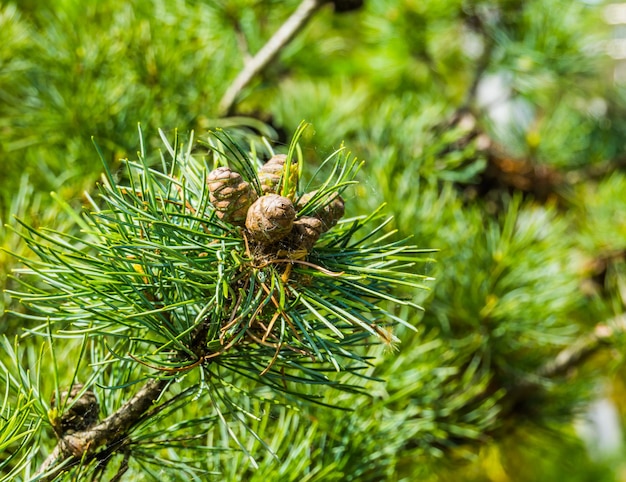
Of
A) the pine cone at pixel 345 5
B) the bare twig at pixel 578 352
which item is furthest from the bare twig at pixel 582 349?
the pine cone at pixel 345 5

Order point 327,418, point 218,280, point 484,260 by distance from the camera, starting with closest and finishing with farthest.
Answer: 1. point 218,280
2. point 327,418
3. point 484,260

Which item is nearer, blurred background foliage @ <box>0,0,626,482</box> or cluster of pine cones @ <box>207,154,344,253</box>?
cluster of pine cones @ <box>207,154,344,253</box>

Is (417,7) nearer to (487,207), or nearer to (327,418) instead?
(487,207)

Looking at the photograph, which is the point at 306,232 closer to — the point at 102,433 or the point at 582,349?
the point at 102,433

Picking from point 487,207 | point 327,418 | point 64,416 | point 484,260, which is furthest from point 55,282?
point 487,207

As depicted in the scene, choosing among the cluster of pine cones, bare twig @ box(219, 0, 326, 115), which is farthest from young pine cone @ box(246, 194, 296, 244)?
bare twig @ box(219, 0, 326, 115)

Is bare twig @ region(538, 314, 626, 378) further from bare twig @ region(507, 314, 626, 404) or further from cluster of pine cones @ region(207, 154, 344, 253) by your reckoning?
cluster of pine cones @ region(207, 154, 344, 253)
